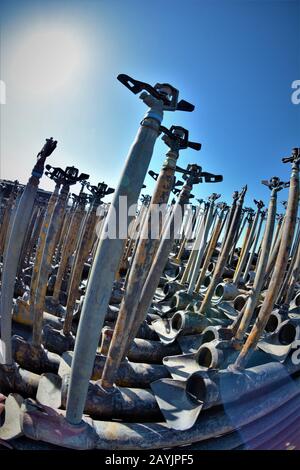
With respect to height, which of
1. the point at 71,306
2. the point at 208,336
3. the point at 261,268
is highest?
the point at 261,268

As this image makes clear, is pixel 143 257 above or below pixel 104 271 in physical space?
above

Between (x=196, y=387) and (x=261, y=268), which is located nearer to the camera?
(x=196, y=387)

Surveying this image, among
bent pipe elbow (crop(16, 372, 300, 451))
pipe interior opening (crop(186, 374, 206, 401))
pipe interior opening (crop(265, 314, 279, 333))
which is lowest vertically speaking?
bent pipe elbow (crop(16, 372, 300, 451))

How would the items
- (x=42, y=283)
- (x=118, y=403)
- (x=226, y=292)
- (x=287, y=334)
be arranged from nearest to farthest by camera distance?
(x=118, y=403) → (x=42, y=283) → (x=287, y=334) → (x=226, y=292)

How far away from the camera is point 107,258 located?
2.34m

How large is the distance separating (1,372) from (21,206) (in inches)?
102

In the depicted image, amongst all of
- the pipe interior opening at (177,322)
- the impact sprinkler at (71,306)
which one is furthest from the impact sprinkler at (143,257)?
the pipe interior opening at (177,322)

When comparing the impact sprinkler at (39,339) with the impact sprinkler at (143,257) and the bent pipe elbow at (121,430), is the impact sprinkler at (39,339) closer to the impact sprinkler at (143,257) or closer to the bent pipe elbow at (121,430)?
the bent pipe elbow at (121,430)

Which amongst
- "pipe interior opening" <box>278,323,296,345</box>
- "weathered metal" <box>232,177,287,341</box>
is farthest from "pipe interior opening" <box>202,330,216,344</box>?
"pipe interior opening" <box>278,323,296,345</box>

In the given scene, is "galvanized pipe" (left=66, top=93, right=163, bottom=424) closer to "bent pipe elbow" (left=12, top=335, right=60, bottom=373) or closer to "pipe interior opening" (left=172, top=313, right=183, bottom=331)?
"bent pipe elbow" (left=12, top=335, right=60, bottom=373)

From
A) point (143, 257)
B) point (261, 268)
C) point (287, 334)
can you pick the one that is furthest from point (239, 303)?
point (143, 257)

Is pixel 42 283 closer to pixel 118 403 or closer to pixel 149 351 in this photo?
pixel 118 403
